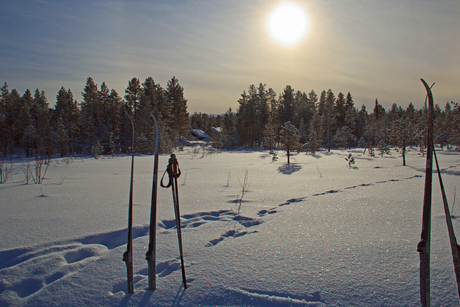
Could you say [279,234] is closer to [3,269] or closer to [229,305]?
[229,305]

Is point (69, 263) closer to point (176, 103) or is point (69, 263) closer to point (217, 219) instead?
point (217, 219)

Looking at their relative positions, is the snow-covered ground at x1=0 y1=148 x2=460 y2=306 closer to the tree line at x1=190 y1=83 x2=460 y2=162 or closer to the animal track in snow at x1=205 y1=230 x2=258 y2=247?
the animal track in snow at x1=205 y1=230 x2=258 y2=247

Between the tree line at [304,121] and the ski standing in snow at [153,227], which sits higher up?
the tree line at [304,121]

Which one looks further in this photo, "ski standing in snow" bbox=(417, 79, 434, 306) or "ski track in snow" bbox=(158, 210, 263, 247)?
"ski track in snow" bbox=(158, 210, 263, 247)

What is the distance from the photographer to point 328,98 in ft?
189

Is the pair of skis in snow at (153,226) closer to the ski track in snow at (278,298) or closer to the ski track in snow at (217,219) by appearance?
the ski track in snow at (278,298)

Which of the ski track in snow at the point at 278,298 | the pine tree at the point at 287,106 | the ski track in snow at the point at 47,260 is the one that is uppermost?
the pine tree at the point at 287,106

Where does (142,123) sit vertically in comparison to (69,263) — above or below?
above

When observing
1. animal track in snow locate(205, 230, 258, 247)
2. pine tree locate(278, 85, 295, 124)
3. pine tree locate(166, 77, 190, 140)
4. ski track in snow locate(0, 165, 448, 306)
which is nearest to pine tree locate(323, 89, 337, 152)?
pine tree locate(278, 85, 295, 124)

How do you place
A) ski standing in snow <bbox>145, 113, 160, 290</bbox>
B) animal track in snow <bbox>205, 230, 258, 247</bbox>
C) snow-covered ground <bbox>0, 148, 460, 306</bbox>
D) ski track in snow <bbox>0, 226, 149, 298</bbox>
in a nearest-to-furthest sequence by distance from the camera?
ski standing in snow <bbox>145, 113, 160, 290</bbox>
snow-covered ground <bbox>0, 148, 460, 306</bbox>
ski track in snow <bbox>0, 226, 149, 298</bbox>
animal track in snow <bbox>205, 230, 258, 247</bbox>

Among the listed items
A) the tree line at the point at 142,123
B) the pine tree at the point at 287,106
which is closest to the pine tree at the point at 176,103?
the tree line at the point at 142,123

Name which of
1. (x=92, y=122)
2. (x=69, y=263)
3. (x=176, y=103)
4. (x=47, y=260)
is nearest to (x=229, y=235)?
(x=69, y=263)

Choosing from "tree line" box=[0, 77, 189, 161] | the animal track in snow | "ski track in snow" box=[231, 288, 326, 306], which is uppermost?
"tree line" box=[0, 77, 189, 161]

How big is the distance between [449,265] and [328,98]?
62.9 m
